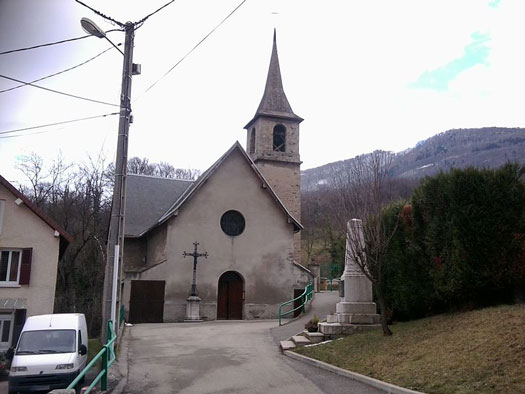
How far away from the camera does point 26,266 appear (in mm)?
19312

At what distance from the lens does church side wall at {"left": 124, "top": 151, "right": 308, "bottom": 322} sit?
2445 centimetres

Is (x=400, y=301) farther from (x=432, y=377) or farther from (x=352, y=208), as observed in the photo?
(x=432, y=377)

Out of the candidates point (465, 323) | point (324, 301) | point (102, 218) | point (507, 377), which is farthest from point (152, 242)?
point (507, 377)

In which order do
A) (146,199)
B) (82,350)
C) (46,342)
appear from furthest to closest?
(146,199), (46,342), (82,350)

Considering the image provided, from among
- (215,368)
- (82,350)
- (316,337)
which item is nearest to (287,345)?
(316,337)

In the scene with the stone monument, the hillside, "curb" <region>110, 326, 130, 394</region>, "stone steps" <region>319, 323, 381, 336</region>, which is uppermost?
the hillside

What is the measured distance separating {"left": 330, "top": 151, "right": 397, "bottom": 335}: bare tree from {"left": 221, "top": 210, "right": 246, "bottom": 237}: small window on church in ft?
41.6

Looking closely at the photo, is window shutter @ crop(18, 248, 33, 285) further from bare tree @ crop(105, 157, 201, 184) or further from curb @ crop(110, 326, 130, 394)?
bare tree @ crop(105, 157, 201, 184)

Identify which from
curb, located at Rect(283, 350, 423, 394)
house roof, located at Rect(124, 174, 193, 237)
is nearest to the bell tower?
house roof, located at Rect(124, 174, 193, 237)

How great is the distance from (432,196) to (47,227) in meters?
15.1

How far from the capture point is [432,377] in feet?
26.6

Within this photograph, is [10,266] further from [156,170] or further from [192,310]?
[156,170]

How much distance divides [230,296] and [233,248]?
98.0 inches

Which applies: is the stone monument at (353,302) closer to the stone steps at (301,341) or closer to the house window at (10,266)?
the stone steps at (301,341)
